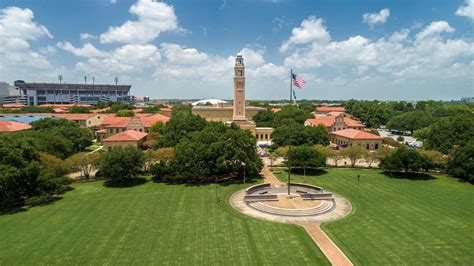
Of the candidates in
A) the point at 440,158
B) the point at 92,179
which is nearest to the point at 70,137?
the point at 92,179

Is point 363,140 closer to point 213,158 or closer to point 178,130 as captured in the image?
point 213,158

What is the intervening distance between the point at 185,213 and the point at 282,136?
1241 inches

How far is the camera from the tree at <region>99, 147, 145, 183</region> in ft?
121

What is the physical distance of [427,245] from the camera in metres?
22.2

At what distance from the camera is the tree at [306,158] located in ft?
139

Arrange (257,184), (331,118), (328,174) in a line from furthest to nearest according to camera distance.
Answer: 1. (331,118)
2. (328,174)
3. (257,184)

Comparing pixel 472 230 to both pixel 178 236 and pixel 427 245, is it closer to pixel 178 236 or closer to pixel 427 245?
pixel 427 245

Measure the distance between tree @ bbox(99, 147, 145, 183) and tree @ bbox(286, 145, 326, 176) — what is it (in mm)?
20558

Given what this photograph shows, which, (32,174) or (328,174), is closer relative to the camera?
(32,174)

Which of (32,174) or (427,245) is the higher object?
(32,174)

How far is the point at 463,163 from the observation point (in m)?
38.6

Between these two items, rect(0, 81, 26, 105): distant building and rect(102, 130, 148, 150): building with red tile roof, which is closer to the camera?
rect(102, 130, 148, 150): building with red tile roof

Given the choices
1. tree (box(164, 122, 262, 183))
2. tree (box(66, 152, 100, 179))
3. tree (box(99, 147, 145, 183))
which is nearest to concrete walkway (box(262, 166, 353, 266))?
tree (box(164, 122, 262, 183))

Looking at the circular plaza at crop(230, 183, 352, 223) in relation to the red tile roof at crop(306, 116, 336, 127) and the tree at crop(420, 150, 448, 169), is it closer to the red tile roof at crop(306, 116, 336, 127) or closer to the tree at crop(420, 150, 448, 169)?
the tree at crop(420, 150, 448, 169)
